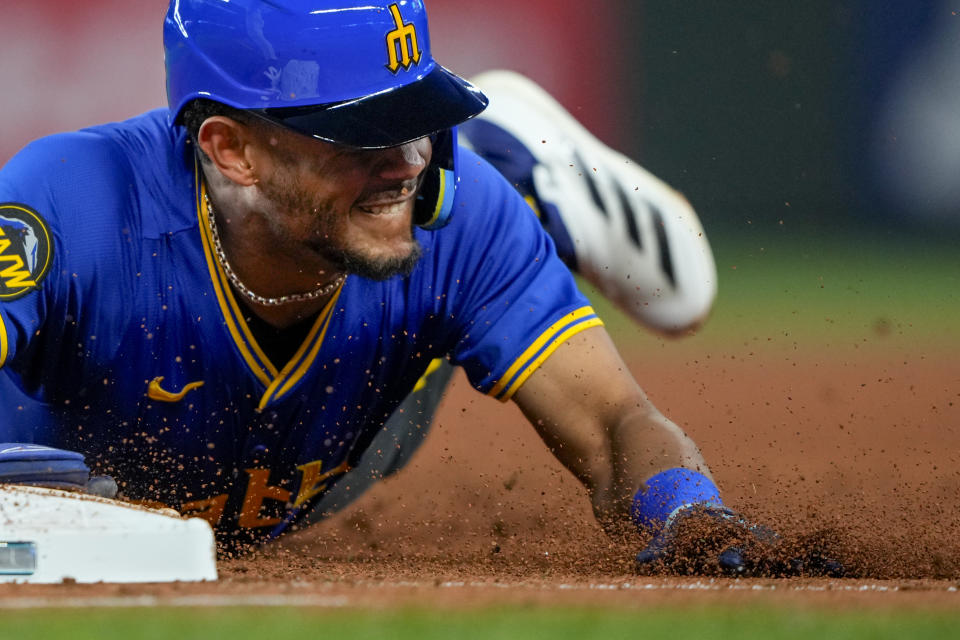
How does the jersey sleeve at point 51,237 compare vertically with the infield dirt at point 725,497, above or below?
above

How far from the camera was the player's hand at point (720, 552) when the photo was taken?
284cm

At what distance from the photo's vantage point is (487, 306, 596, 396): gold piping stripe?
329cm

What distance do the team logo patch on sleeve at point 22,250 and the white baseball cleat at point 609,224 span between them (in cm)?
215

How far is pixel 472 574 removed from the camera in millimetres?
2949

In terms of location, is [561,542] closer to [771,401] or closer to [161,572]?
[161,572]

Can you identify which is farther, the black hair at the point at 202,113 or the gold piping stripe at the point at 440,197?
the gold piping stripe at the point at 440,197

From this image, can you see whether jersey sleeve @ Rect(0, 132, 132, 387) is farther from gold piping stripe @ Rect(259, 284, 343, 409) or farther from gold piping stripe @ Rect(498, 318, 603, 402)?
gold piping stripe @ Rect(498, 318, 603, 402)

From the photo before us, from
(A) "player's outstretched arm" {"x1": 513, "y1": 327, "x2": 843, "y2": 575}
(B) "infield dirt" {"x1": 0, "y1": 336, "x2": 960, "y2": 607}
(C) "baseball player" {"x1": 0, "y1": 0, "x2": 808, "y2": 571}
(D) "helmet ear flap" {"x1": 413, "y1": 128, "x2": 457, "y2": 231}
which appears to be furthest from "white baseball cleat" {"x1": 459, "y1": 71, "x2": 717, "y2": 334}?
(D) "helmet ear flap" {"x1": 413, "y1": 128, "x2": 457, "y2": 231}

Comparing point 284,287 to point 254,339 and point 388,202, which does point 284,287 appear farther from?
point 388,202

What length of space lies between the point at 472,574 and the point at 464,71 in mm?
7061

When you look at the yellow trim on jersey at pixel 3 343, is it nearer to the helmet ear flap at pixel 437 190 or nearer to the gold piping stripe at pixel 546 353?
the helmet ear flap at pixel 437 190

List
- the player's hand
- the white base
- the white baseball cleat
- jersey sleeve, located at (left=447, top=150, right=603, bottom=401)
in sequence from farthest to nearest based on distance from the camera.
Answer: the white baseball cleat, jersey sleeve, located at (left=447, top=150, right=603, bottom=401), the player's hand, the white base

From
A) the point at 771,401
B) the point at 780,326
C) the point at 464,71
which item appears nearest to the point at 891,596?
the point at 771,401

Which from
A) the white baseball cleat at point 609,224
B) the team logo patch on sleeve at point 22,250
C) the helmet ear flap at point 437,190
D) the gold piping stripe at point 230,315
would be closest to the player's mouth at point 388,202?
the helmet ear flap at point 437,190
